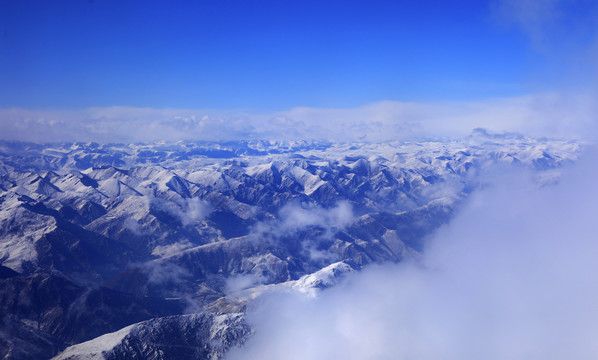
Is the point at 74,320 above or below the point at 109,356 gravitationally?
below

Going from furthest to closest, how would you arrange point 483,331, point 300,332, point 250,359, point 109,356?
Answer: point 483,331 → point 300,332 → point 250,359 → point 109,356

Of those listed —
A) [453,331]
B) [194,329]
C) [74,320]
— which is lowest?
[453,331]

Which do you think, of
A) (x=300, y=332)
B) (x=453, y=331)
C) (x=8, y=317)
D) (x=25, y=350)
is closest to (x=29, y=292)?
(x=8, y=317)

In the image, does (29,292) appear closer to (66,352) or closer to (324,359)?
(66,352)

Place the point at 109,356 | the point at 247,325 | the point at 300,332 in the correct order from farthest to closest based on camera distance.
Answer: the point at 300,332 → the point at 247,325 → the point at 109,356

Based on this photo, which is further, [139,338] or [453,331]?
[453,331]

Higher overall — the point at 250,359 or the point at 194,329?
the point at 194,329

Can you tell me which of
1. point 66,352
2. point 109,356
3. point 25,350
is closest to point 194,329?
point 109,356

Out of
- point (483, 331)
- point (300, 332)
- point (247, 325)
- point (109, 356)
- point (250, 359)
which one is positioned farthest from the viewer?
point (483, 331)

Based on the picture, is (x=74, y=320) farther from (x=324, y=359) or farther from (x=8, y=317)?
(x=324, y=359)
